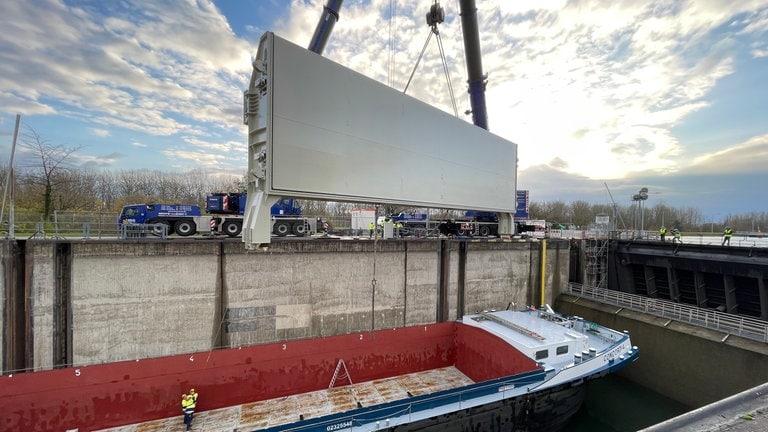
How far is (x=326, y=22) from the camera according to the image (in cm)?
1802

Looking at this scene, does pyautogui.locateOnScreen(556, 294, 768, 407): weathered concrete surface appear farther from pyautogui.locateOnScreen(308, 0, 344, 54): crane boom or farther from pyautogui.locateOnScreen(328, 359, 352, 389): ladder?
pyautogui.locateOnScreen(308, 0, 344, 54): crane boom

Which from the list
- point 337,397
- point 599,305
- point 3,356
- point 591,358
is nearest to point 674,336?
point 599,305

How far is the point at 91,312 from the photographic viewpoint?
31.7ft

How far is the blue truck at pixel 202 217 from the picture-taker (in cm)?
1309

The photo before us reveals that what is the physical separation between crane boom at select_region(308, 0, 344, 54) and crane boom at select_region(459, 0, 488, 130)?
Result: 7148mm

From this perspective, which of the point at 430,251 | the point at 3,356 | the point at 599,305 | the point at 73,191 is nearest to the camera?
the point at 3,356

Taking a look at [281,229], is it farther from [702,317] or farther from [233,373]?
[702,317]

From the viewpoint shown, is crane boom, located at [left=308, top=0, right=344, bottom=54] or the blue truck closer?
the blue truck

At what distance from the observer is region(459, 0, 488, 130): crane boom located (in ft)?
57.5

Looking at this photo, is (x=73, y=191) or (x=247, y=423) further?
(x=73, y=191)

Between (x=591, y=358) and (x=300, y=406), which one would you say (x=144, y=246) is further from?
(x=591, y=358)

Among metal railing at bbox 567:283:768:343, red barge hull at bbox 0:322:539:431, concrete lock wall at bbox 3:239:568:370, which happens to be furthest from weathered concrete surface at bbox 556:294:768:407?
red barge hull at bbox 0:322:539:431

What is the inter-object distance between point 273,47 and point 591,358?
1327 centimetres

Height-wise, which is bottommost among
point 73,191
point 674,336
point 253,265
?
point 674,336
